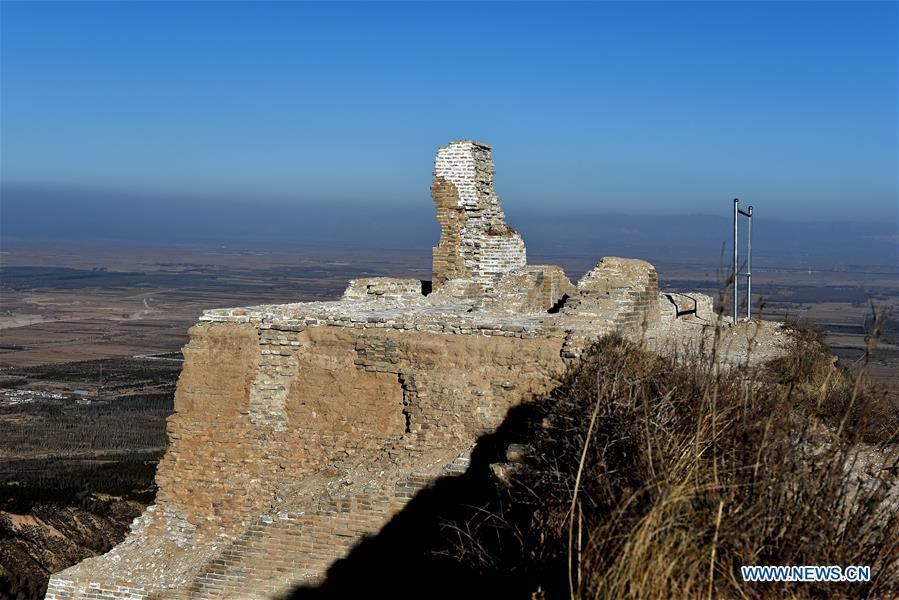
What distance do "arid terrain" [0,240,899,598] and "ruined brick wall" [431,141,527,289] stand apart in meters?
3.04

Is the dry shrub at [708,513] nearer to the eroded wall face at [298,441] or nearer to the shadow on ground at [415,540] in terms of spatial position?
the shadow on ground at [415,540]

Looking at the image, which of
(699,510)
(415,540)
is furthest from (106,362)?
A: (699,510)

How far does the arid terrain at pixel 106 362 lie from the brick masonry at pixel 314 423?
7.14 feet

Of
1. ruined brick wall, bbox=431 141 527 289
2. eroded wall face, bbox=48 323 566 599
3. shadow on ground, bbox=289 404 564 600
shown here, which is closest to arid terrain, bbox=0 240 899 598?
shadow on ground, bbox=289 404 564 600

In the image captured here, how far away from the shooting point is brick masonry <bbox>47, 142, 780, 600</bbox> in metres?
9.34

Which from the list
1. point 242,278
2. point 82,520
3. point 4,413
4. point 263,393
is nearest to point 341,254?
point 242,278

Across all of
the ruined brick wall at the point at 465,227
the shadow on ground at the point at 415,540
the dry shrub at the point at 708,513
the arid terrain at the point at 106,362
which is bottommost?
the arid terrain at the point at 106,362

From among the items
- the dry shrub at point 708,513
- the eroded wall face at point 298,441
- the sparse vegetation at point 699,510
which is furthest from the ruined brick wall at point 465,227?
the dry shrub at point 708,513

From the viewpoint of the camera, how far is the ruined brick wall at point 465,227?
1427cm

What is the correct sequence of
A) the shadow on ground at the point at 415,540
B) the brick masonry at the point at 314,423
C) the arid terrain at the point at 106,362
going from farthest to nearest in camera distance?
the arid terrain at the point at 106,362 → the brick masonry at the point at 314,423 → the shadow on ground at the point at 415,540

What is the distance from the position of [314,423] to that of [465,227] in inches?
192

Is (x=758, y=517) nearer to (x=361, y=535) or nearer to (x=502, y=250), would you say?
(x=361, y=535)

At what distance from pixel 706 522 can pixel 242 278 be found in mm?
120692

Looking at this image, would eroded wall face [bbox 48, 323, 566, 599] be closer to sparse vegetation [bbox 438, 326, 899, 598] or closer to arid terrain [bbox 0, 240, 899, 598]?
arid terrain [bbox 0, 240, 899, 598]
